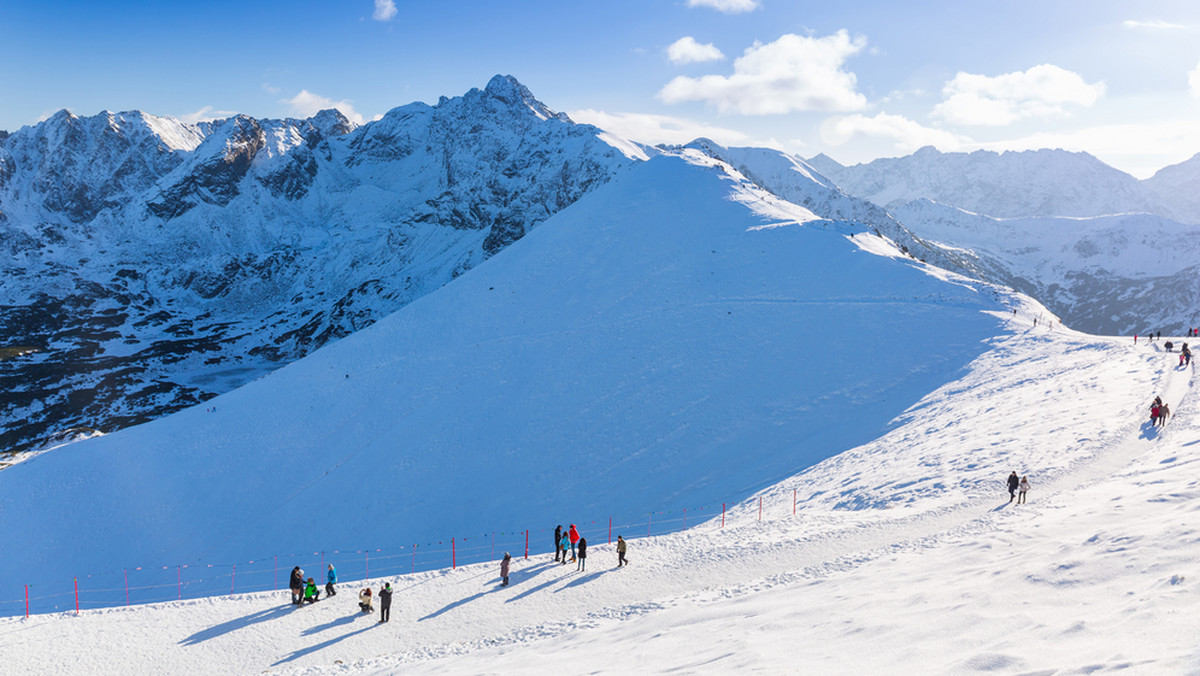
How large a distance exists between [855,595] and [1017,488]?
10.3m

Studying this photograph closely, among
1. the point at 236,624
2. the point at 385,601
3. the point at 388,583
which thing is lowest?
the point at 236,624

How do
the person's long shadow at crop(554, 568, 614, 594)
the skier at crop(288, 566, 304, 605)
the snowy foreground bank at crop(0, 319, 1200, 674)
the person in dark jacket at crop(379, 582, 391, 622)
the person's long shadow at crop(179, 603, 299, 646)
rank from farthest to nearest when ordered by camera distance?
the skier at crop(288, 566, 304, 605), the person's long shadow at crop(554, 568, 614, 594), the person's long shadow at crop(179, 603, 299, 646), the person in dark jacket at crop(379, 582, 391, 622), the snowy foreground bank at crop(0, 319, 1200, 674)

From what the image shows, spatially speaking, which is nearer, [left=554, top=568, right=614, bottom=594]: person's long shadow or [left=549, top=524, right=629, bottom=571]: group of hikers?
[left=554, top=568, right=614, bottom=594]: person's long shadow

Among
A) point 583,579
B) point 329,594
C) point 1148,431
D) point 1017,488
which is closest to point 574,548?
point 583,579

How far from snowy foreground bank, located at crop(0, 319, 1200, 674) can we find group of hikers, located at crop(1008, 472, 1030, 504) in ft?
1.11

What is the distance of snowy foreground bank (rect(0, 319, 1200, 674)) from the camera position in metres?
10.9

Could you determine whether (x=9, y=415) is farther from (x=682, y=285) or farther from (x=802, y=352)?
(x=802, y=352)

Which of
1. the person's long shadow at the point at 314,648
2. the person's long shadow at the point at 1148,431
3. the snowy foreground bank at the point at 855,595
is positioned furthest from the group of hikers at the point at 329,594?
the person's long shadow at the point at 1148,431

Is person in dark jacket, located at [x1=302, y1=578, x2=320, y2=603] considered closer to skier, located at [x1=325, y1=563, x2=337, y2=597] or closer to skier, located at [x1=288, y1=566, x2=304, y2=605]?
skier, located at [x1=288, y1=566, x2=304, y2=605]

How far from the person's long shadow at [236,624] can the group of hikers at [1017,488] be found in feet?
80.4

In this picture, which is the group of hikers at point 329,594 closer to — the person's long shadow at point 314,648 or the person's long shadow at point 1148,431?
the person's long shadow at point 314,648

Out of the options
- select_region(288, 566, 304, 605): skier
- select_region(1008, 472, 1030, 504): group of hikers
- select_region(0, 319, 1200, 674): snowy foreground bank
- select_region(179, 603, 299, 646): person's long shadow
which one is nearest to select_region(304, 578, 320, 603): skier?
select_region(288, 566, 304, 605): skier

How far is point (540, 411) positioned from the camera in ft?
143

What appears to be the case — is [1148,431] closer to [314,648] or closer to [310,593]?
[314,648]
